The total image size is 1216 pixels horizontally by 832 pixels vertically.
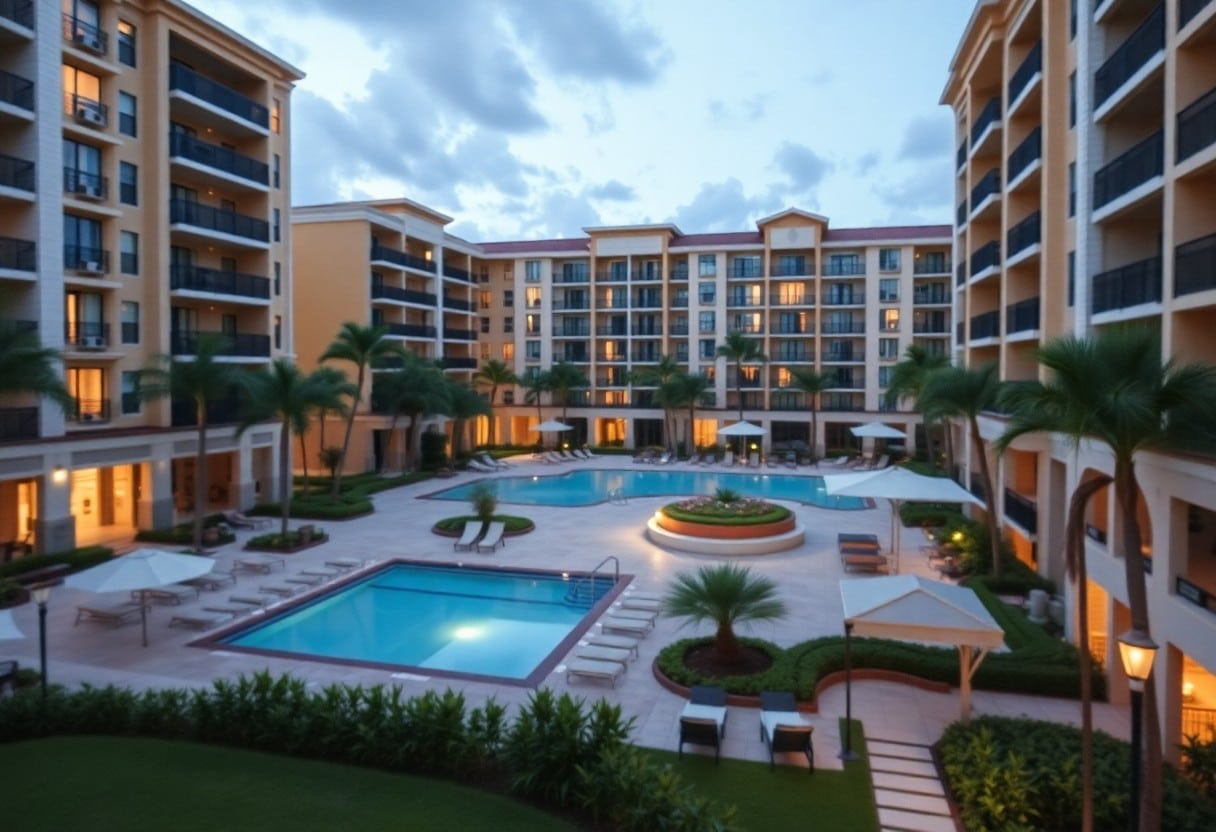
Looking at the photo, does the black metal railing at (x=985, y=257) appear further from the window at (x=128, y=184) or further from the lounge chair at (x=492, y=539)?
the window at (x=128, y=184)

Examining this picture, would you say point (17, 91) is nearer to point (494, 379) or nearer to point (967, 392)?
point (967, 392)

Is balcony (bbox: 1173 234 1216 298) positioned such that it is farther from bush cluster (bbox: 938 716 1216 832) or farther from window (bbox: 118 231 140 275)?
window (bbox: 118 231 140 275)

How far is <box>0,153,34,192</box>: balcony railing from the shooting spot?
21.3 meters

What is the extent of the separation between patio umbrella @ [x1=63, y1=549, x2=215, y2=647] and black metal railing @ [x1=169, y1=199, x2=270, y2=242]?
1627cm

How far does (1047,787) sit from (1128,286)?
968 cm

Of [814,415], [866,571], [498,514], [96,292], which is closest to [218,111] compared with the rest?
[96,292]

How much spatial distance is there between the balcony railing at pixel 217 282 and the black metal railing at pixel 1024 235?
2749 centimetres

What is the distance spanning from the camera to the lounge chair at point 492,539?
23.6 metres

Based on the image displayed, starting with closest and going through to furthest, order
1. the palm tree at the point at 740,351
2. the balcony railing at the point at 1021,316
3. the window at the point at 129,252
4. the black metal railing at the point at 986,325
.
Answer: the balcony railing at the point at 1021,316 < the black metal railing at the point at 986,325 < the window at the point at 129,252 < the palm tree at the point at 740,351

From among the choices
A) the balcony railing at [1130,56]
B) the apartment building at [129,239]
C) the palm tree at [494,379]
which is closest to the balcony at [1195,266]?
the balcony railing at [1130,56]

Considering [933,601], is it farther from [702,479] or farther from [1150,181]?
[702,479]

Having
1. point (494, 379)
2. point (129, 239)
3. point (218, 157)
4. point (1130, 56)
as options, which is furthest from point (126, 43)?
point (494, 379)

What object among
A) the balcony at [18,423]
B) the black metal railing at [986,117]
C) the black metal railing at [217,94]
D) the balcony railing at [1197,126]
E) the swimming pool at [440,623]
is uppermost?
the black metal railing at [217,94]

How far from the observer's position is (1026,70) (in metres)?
20.5
